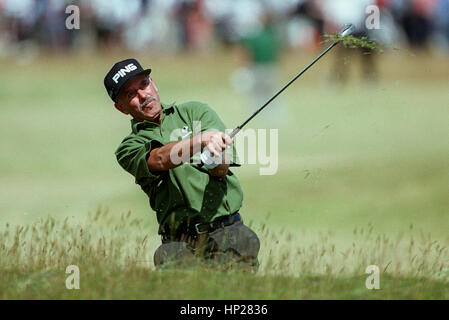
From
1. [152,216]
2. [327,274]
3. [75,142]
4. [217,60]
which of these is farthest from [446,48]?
[327,274]

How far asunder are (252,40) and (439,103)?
6.75m

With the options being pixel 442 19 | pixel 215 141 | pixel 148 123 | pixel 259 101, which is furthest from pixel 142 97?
pixel 442 19

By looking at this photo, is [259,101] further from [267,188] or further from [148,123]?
[148,123]

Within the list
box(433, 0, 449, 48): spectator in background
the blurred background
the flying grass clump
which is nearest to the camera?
the flying grass clump

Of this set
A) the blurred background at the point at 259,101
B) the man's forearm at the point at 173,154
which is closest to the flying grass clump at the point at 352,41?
the blurred background at the point at 259,101

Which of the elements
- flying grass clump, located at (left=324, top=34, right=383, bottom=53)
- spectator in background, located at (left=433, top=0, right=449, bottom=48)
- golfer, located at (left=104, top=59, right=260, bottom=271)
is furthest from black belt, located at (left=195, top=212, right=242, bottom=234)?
spectator in background, located at (left=433, top=0, right=449, bottom=48)

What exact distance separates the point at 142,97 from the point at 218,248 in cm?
123

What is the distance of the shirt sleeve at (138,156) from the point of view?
6734mm

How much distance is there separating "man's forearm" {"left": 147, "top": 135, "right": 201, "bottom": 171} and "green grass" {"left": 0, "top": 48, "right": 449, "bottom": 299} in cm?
68

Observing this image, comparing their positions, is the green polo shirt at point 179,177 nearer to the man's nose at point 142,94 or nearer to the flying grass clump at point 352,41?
the man's nose at point 142,94

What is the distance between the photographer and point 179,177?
684 centimetres

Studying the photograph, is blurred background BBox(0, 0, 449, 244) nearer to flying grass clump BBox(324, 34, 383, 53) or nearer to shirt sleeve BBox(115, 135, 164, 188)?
flying grass clump BBox(324, 34, 383, 53)

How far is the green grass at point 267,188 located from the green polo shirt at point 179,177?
1.18 ft

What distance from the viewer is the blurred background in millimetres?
16219
